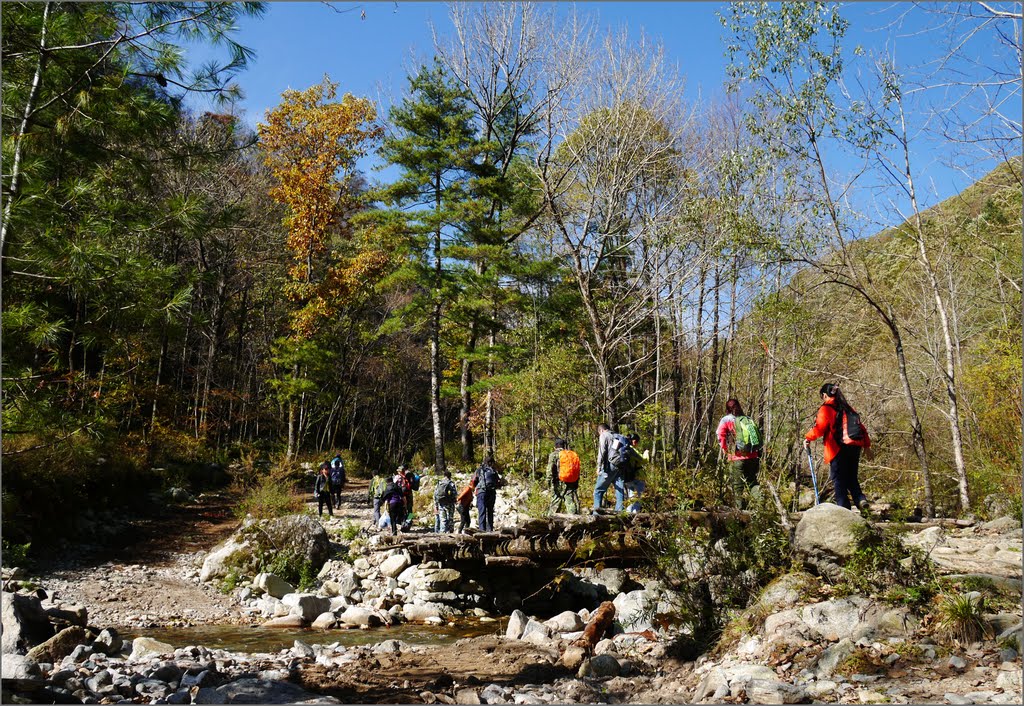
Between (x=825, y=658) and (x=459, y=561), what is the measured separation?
715cm

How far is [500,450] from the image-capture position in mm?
21281

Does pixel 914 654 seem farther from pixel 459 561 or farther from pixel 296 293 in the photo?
pixel 296 293

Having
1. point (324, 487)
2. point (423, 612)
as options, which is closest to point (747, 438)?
point (423, 612)

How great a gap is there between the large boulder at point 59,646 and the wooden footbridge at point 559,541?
5240mm

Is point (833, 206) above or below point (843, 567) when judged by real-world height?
above

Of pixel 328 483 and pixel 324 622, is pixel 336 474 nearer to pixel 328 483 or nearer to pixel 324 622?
A: pixel 328 483

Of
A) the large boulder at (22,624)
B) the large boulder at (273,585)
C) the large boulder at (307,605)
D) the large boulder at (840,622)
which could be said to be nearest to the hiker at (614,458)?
the large boulder at (840,622)

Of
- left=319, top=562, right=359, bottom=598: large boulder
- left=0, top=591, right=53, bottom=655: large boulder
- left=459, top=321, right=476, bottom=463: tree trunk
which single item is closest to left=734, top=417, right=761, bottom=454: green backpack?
left=319, top=562, right=359, bottom=598: large boulder

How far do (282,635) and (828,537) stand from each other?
744 centimetres

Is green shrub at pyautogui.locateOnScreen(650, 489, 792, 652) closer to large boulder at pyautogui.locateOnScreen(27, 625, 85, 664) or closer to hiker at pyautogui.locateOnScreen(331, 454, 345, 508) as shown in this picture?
large boulder at pyautogui.locateOnScreen(27, 625, 85, 664)

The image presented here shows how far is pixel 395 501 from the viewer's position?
13711mm

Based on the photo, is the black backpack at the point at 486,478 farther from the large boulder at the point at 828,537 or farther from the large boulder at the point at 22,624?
the large boulder at the point at 22,624

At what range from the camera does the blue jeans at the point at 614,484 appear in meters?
9.53

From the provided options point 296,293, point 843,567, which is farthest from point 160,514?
point 843,567
